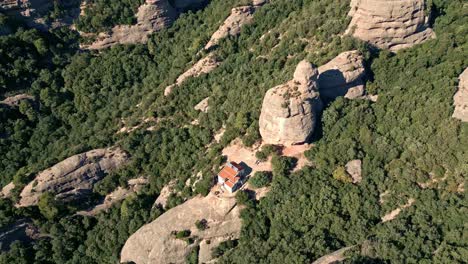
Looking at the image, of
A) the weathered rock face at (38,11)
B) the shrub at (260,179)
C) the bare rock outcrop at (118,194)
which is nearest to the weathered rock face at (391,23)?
the shrub at (260,179)

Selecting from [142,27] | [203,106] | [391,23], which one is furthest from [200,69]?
[391,23]

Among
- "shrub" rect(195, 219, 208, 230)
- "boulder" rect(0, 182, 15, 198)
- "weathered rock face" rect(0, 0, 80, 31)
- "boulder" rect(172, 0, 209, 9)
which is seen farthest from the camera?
"boulder" rect(172, 0, 209, 9)

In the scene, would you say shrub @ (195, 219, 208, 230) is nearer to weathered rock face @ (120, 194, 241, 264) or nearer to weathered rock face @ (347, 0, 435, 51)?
weathered rock face @ (120, 194, 241, 264)

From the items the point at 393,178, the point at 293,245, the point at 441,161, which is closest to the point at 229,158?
the point at 293,245

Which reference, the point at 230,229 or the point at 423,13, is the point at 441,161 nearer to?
the point at 423,13

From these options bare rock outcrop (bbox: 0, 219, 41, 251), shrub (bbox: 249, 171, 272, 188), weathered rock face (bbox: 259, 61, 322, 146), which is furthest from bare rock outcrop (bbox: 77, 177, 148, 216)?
weathered rock face (bbox: 259, 61, 322, 146)

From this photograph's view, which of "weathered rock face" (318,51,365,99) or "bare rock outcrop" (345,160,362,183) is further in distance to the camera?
"weathered rock face" (318,51,365,99)

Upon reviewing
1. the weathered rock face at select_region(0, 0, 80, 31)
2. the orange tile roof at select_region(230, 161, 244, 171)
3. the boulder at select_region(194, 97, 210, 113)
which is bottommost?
the orange tile roof at select_region(230, 161, 244, 171)
